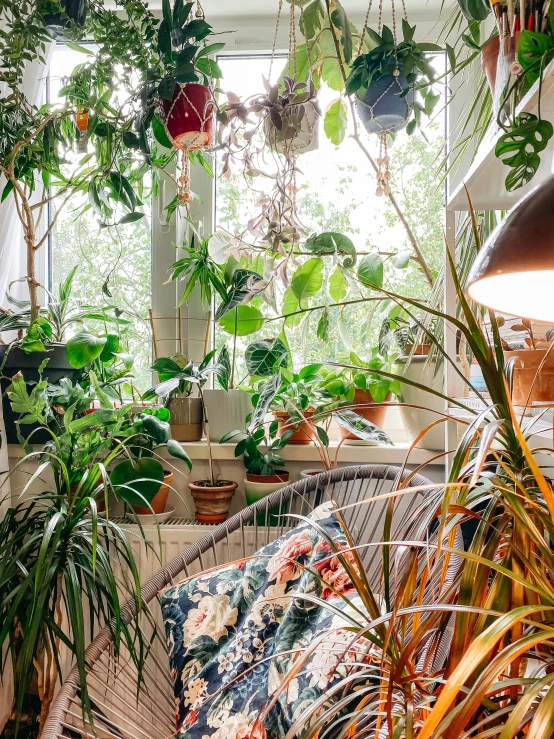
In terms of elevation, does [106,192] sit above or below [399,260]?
above

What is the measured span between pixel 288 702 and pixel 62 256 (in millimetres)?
1731

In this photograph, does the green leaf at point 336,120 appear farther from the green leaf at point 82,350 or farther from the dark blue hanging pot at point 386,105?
the green leaf at point 82,350

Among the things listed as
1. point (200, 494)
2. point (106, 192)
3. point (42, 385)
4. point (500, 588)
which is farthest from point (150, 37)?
point (500, 588)

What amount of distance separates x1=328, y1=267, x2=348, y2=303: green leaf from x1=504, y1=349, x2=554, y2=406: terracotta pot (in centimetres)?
87

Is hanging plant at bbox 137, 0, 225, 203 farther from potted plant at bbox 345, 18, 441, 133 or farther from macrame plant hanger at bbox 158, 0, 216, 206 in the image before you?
potted plant at bbox 345, 18, 441, 133

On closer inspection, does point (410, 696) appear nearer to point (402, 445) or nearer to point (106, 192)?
point (402, 445)

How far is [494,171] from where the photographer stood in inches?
42.8

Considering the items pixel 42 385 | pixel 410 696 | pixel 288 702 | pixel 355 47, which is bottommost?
pixel 288 702

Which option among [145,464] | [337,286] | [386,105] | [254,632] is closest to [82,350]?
[145,464]

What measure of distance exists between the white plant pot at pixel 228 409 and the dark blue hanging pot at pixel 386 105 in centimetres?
86

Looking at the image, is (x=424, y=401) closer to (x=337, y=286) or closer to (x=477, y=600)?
(x=337, y=286)

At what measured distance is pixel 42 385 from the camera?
164cm

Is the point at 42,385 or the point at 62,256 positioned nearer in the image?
the point at 42,385

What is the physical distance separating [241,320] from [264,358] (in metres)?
0.17
